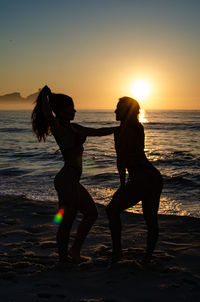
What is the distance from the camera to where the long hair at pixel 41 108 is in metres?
3.59

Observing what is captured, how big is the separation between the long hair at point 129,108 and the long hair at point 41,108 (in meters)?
0.62

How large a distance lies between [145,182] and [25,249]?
7.09 feet

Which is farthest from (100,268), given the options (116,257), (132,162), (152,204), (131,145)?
(131,145)

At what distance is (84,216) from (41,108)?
1445mm

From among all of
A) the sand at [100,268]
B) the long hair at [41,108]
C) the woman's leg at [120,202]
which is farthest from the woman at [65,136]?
the sand at [100,268]

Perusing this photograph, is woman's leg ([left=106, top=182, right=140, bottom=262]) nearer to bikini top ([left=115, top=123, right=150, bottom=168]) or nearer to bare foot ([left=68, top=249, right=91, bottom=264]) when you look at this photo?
bikini top ([left=115, top=123, right=150, bottom=168])

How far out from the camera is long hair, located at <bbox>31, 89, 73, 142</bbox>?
11.8ft

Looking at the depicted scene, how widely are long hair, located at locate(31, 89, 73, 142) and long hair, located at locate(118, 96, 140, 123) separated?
62 centimetres

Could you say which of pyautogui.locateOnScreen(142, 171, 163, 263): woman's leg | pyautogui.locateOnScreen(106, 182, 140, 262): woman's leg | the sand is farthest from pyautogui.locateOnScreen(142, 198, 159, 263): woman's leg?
the sand

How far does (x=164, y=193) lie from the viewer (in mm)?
8992

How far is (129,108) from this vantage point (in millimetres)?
3633

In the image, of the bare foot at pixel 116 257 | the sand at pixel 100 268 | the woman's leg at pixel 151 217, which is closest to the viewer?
the sand at pixel 100 268

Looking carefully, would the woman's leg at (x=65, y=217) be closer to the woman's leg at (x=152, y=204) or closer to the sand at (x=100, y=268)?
the sand at (x=100, y=268)

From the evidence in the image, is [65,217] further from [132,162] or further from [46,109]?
[46,109]
